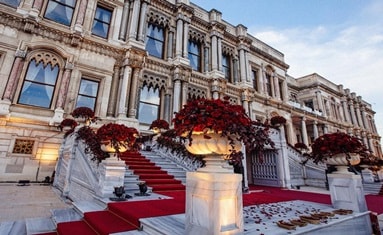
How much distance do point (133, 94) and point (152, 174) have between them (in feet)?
19.1

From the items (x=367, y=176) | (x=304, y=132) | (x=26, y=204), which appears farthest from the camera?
(x=304, y=132)

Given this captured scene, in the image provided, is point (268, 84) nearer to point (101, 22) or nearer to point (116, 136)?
point (101, 22)

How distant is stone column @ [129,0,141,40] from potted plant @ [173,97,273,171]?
1084 centimetres

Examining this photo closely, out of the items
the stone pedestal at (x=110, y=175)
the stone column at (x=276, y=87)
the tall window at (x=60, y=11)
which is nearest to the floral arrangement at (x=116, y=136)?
the stone pedestal at (x=110, y=175)

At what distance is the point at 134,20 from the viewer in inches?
467

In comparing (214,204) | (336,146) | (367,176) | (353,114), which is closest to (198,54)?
(336,146)

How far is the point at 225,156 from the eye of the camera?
8.05 ft

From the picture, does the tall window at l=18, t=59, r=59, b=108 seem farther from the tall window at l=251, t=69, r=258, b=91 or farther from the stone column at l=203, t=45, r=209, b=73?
the tall window at l=251, t=69, r=258, b=91

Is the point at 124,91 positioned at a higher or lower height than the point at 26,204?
higher

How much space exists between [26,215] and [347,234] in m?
6.34

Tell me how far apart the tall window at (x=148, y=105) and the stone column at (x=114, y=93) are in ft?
5.03

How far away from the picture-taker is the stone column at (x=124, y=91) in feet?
34.0

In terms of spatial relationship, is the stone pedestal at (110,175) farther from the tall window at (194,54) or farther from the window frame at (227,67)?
the window frame at (227,67)

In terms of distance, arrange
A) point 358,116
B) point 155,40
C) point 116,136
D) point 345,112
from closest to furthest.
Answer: point 116,136, point 155,40, point 345,112, point 358,116
